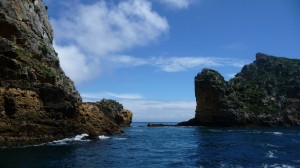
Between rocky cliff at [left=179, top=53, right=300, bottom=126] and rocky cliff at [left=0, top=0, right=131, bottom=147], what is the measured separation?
7984 centimetres

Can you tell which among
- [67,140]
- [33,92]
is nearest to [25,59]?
[33,92]

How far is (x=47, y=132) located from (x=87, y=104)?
22.7 meters

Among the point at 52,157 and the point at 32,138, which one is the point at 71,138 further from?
the point at 52,157

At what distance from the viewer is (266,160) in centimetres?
4759

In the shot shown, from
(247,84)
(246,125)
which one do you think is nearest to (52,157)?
(246,125)

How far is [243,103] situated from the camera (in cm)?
16012

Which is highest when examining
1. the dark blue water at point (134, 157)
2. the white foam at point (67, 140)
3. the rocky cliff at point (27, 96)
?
the rocky cliff at point (27, 96)

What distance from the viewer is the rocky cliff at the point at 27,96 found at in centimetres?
5619

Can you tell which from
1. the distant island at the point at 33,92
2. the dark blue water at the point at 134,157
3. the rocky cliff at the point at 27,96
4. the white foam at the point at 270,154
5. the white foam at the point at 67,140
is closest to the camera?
the dark blue water at the point at 134,157

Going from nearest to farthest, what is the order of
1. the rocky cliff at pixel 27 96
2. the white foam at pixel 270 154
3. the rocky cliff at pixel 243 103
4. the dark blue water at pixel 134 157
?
1. the dark blue water at pixel 134 157
2. the white foam at pixel 270 154
3. the rocky cliff at pixel 27 96
4. the rocky cliff at pixel 243 103

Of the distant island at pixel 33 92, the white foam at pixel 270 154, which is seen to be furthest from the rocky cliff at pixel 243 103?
the white foam at pixel 270 154

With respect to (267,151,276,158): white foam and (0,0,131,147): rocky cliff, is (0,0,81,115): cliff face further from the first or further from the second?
(267,151,276,158): white foam

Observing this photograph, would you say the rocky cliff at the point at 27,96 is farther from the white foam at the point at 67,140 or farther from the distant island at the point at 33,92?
the white foam at the point at 67,140

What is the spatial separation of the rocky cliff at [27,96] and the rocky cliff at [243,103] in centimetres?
7984
